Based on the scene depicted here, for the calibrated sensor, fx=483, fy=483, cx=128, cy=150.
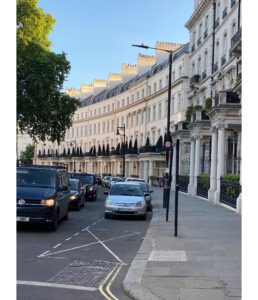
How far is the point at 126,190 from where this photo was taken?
19.8 m

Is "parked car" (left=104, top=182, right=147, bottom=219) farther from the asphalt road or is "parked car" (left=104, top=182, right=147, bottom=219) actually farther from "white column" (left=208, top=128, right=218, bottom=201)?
"white column" (left=208, top=128, right=218, bottom=201)

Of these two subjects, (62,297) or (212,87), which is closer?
(62,297)

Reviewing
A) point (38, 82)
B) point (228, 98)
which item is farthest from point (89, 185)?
point (38, 82)

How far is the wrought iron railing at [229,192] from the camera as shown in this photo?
2141 centimetres

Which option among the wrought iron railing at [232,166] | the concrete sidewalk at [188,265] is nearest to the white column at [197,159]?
the wrought iron railing at [232,166]

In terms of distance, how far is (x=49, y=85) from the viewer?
36469 millimetres

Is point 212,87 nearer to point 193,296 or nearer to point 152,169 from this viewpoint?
point 152,169

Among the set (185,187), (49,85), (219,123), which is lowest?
(185,187)

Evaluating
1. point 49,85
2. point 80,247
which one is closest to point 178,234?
point 80,247

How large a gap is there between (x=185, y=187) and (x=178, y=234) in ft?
84.4

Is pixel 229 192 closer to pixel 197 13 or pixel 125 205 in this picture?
pixel 125 205

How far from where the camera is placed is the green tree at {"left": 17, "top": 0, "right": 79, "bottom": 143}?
117 feet

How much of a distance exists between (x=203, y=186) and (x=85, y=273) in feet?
76.9

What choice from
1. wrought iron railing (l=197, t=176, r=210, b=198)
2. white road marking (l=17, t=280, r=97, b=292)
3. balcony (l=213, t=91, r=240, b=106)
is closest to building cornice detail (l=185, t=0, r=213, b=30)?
wrought iron railing (l=197, t=176, r=210, b=198)
